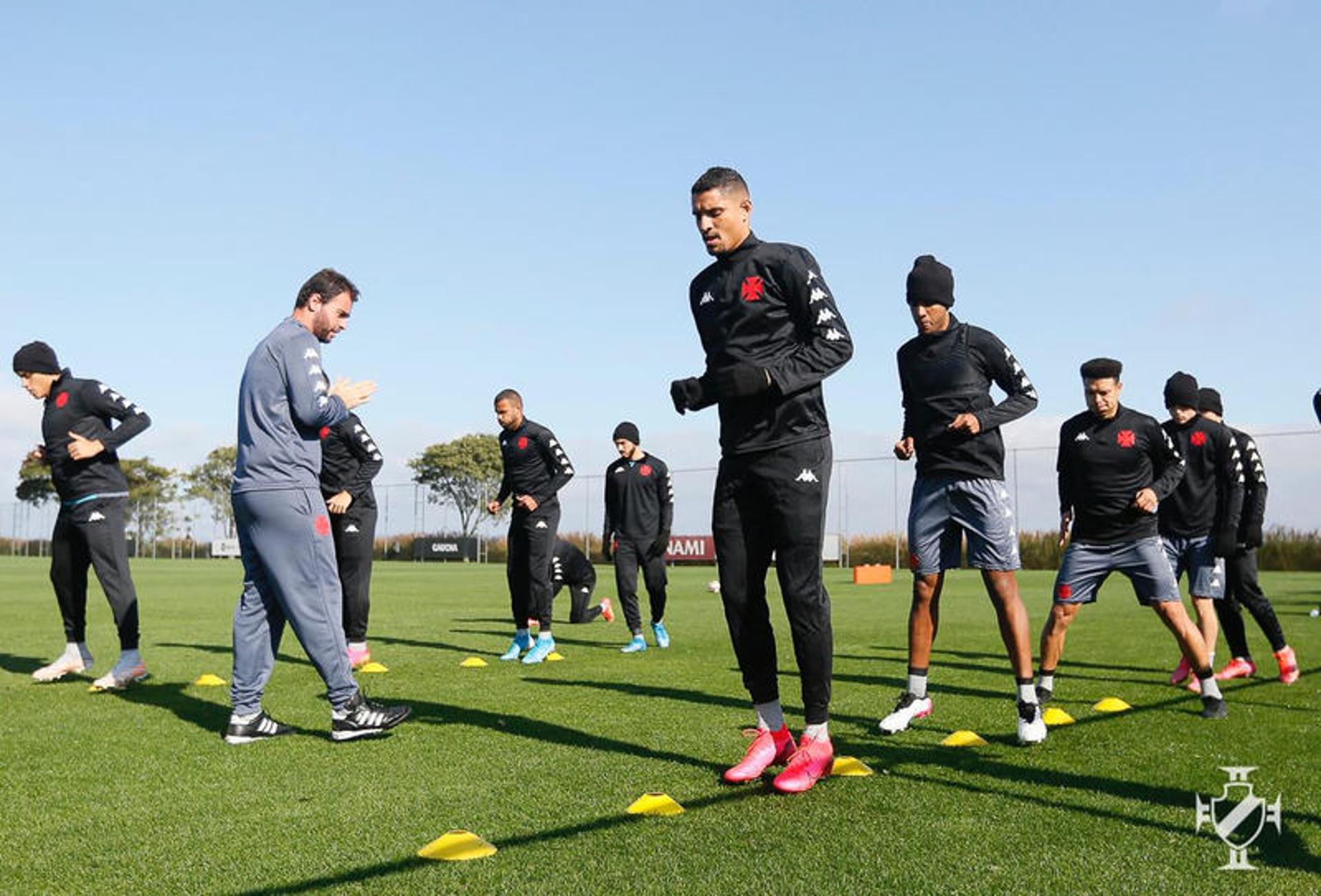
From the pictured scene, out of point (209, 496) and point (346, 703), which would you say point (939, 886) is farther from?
point (209, 496)

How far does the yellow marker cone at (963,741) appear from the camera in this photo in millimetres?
5016

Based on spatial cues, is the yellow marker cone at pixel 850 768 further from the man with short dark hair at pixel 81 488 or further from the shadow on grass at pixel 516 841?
the man with short dark hair at pixel 81 488

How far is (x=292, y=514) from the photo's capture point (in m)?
5.26

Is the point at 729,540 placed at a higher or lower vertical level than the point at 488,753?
higher

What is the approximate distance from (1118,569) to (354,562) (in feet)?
18.8

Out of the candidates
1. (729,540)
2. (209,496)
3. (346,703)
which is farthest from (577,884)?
(209,496)

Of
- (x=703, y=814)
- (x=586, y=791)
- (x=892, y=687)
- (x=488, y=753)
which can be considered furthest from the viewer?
(x=892, y=687)

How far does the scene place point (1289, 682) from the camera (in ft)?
24.3

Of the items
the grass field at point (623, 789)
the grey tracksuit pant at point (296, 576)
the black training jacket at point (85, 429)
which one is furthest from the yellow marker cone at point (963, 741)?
the black training jacket at point (85, 429)

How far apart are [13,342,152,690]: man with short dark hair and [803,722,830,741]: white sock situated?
193 inches

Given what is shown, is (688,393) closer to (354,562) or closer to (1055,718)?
(1055,718)

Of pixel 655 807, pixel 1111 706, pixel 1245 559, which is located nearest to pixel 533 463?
pixel 1111 706

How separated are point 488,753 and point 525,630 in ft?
14.3

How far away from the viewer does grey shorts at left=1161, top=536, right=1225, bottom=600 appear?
25.0 feet
